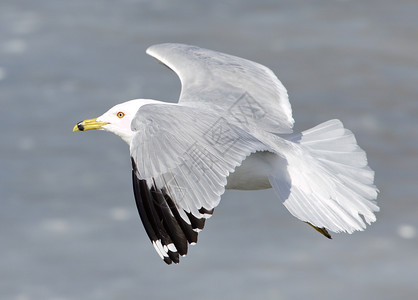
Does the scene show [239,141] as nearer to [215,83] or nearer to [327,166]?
[327,166]

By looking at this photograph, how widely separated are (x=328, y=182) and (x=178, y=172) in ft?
3.06

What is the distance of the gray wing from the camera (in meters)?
4.79

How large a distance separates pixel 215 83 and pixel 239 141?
1.28 metres

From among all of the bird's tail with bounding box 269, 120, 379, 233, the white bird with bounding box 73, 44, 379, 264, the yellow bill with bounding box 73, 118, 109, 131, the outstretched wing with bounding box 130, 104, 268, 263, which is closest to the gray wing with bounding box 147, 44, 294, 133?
the white bird with bounding box 73, 44, 379, 264

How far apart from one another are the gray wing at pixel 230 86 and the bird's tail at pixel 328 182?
0.24 meters

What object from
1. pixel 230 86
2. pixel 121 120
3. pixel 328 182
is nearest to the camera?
pixel 328 182

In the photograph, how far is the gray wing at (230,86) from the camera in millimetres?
4785

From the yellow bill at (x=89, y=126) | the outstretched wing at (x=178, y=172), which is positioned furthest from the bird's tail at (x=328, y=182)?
the yellow bill at (x=89, y=126)

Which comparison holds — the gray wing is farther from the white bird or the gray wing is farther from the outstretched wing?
the outstretched wing

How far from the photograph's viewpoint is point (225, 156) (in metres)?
3.80

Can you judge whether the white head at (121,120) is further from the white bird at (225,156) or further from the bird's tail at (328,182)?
the bird's tail at (328,182)

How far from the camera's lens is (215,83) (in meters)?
5.16

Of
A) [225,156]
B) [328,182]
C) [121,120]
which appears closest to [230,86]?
[121,120]

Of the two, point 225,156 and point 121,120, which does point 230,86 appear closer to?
point 121,120
